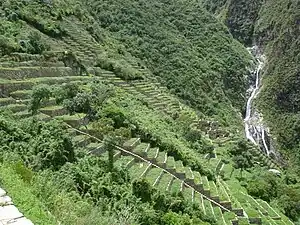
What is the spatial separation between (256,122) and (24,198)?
65.8 metres

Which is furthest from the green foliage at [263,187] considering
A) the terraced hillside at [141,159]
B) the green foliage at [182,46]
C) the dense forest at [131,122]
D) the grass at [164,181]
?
the green foliage at [182,46]

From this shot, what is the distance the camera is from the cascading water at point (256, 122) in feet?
199

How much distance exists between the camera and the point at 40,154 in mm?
11781

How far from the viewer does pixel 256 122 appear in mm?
69562

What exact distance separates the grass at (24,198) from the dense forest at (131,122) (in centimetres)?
3

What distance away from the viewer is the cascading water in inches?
2394

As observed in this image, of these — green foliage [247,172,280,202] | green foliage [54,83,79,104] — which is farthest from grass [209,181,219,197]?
green foliage [54,83,79,104]

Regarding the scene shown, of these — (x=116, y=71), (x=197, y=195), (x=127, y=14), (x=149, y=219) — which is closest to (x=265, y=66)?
(x=127, y=14)

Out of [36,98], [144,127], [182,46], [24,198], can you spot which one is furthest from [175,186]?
[182,46]

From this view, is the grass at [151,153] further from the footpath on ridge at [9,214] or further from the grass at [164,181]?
the footpath on ridge at [9,214]

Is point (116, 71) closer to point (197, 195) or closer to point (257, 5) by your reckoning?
point (197, 195)

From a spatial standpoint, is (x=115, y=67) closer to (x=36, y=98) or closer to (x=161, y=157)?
(x=161, y=157)

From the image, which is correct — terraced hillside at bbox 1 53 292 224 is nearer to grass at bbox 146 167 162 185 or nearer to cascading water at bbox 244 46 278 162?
grass at bbox 146 167 162 185

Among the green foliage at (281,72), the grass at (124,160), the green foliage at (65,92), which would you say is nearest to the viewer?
the grass at (124,160)
